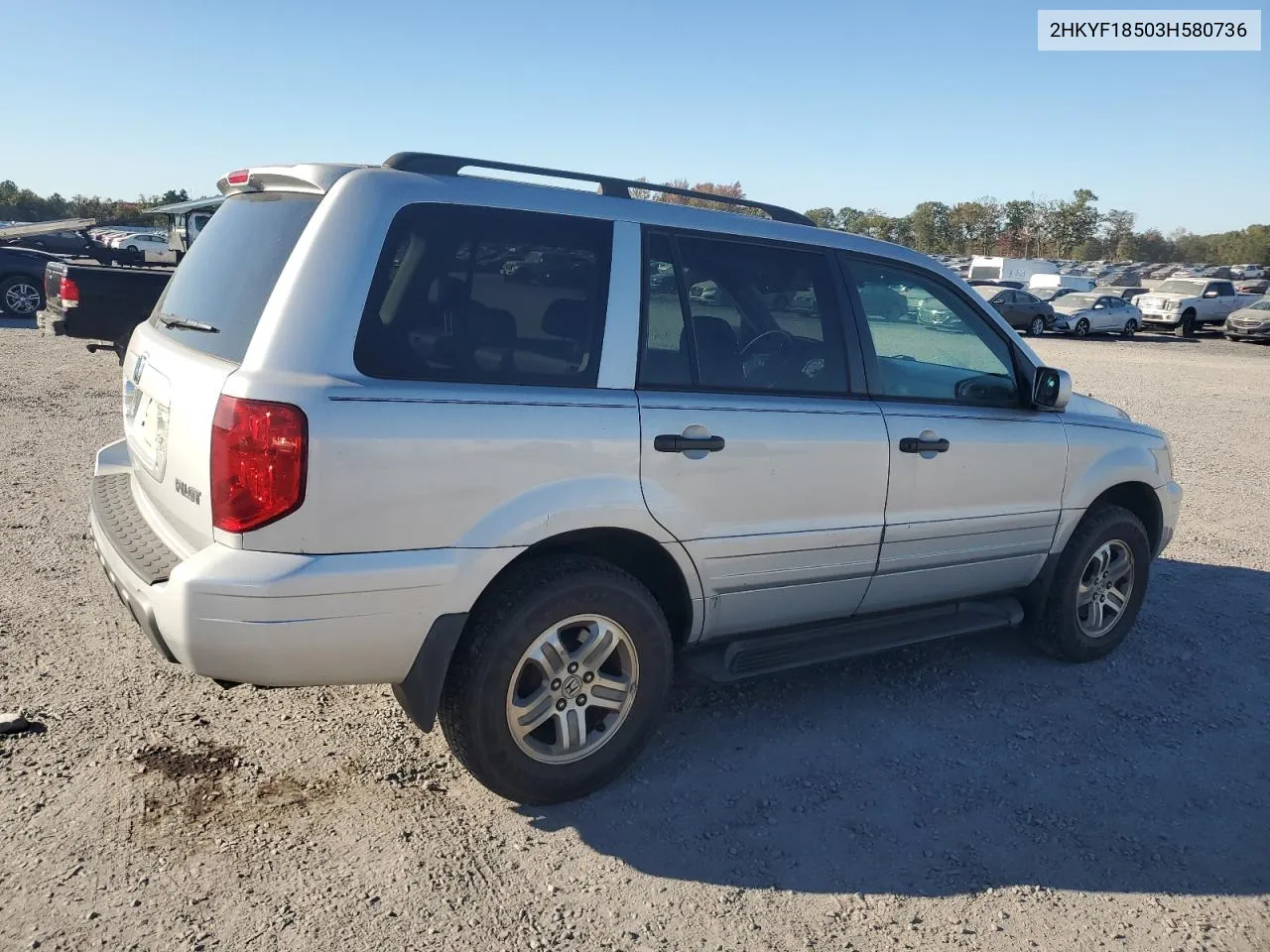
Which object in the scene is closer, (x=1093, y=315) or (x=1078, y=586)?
(x=1078, y=586)

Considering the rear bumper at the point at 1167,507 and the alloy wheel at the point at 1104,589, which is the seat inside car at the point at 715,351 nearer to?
the alloy wheel at the point at 1104,589

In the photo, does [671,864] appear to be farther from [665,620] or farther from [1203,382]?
[1203,382]

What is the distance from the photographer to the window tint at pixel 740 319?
351 cm

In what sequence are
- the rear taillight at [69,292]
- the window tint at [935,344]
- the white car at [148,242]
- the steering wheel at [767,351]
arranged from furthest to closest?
1. the white car at [148,242]
2. the rear taillight at [69,292]
3. the window tint at [935,344]
4. the steering wheel at [767,351]

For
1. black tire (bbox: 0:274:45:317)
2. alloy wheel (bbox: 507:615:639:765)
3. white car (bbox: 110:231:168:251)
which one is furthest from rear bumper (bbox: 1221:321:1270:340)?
white car (bbox: 110:231:168:251)

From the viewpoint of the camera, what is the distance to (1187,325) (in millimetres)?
34688

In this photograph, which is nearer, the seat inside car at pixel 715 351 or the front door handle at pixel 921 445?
the seat inside car at pixel 715 351

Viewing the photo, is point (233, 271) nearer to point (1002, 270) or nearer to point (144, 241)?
point (144, 241)

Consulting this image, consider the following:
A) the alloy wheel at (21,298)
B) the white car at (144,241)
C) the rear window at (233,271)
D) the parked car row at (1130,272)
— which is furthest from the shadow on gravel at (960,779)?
the parked car row at (1130,272)

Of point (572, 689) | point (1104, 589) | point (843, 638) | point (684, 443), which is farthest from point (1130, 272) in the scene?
point (572, 689)

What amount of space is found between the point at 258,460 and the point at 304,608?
0.42m

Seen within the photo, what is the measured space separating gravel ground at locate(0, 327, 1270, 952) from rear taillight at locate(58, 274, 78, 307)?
295 inches

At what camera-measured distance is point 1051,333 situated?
33.4 m

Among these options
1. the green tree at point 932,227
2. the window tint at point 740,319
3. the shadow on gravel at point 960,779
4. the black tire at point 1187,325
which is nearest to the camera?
the shadow on gravel at point 960,779
